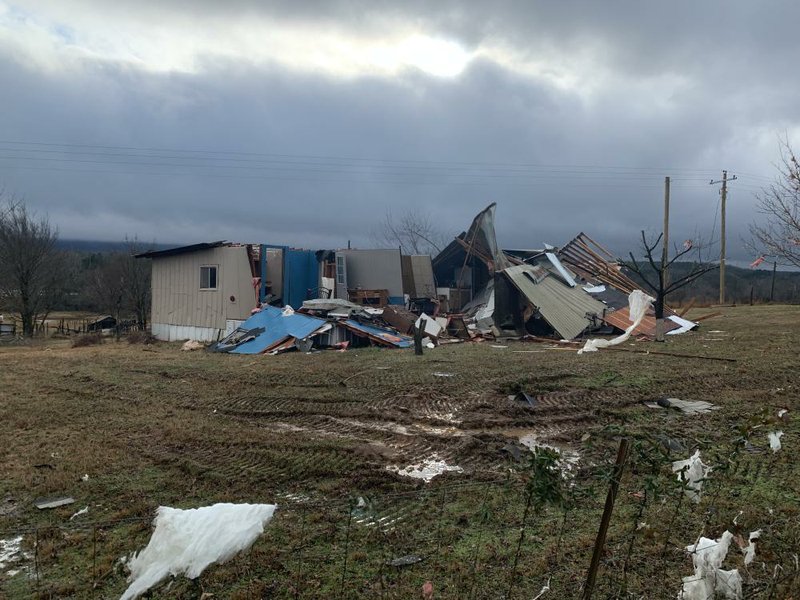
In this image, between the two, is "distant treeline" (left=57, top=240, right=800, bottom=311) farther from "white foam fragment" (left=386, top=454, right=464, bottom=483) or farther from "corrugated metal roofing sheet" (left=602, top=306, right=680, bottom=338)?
"white foam fragment" (left=386, top=454, right=464, bottom=483)

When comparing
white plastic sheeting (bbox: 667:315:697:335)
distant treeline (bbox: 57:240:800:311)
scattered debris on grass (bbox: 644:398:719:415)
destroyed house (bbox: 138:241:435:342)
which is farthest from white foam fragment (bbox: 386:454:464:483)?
distant treeline (bbox: 57:240:800:311)

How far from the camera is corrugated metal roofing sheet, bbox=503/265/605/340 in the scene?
18.0m

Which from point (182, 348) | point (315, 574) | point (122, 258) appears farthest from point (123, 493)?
point (122, 258)

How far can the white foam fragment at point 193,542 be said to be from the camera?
2971 millimetres

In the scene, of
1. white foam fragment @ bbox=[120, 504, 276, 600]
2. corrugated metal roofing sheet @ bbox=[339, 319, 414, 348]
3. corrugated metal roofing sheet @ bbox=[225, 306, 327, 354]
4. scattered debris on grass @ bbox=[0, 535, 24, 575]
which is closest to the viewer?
white foam fragment @ bbox=[120, 504, 276, 600]

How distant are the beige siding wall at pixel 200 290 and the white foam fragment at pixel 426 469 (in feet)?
48.4

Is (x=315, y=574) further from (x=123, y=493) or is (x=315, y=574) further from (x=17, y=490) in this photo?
(x=17, y=490)

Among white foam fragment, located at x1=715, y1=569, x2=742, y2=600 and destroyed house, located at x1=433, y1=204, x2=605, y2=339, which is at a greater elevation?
destroyed house, located at x1=433, y1=204, x2=605, y2=339

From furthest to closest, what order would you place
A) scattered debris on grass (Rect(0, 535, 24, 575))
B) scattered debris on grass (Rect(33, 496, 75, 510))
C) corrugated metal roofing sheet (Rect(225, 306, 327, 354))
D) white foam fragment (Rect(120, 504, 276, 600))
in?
corrugated metal roofing sheet (Rect(225, 306, 327, 354)) < scattered debris on grass (Rect(33, 496, 75, 510)) < scattered debris on grass (Rect(0, 535, 24, 575)) < white foam fragment (Rect(120, 504, 276, 600))

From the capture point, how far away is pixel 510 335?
18.4 m

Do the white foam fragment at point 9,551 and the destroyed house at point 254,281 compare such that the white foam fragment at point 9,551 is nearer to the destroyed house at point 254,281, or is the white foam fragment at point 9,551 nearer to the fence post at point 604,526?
the fence post at point 604,526

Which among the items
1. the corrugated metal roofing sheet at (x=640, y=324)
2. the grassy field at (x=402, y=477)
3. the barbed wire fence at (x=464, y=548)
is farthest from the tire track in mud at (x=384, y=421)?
the corrugated metal roofing sheet at (x=640, y=324)

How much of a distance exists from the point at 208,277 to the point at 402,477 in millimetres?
16990

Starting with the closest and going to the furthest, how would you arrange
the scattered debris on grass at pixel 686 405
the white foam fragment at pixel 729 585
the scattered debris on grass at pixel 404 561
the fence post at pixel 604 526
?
the fence post at pixel 604 526, the white foam fragment at pixel 729 585, the scattered debris on grass at pixel 404 561, the scattered debris on grass at pixel 686 405
